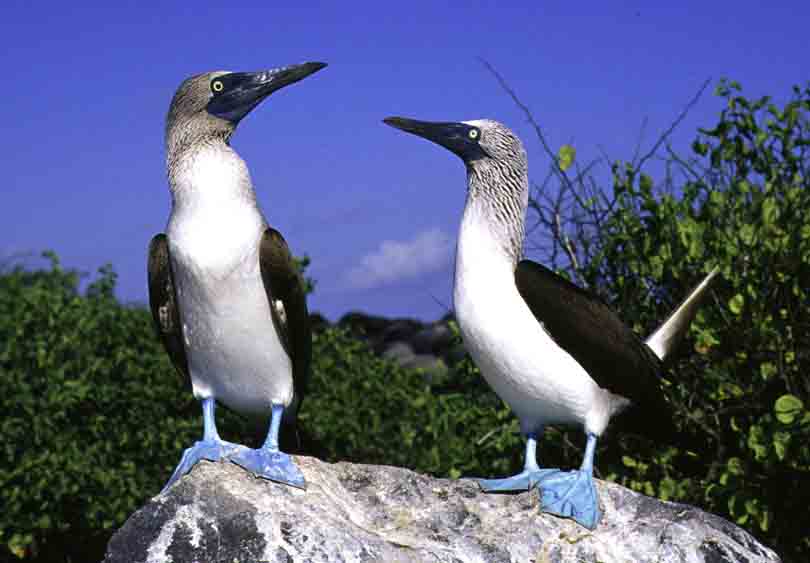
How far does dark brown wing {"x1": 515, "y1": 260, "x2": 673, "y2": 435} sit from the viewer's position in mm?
4395

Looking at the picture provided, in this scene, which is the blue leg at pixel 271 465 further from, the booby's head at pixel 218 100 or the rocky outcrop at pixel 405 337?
the rocky outcrop at pixel 405 337

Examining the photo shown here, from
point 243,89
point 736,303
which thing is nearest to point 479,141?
point 243,89

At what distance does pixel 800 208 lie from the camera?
18.4ft

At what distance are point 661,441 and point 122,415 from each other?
3837mm

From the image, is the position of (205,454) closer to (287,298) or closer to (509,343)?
(287,298)

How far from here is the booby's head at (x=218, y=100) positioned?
4418 mm

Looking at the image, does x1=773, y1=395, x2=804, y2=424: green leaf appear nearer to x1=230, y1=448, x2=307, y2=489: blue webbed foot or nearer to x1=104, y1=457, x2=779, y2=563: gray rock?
x1=104, y1=457, x2=779, y2=563: gray rock

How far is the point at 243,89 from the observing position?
444 centimetres

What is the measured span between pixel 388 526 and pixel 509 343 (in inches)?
35.1

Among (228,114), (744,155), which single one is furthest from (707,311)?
(228,114)

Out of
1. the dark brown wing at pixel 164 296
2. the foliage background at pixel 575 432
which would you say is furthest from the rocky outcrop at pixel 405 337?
the dark brown wing at pixel 164 296

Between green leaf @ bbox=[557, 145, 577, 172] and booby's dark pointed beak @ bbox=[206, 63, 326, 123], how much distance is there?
67.8 inches

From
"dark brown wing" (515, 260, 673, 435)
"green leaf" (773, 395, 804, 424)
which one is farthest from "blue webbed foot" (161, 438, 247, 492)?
"green leaf" (773, 395, 804, 424)

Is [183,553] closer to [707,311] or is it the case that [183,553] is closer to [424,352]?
[707,311]
